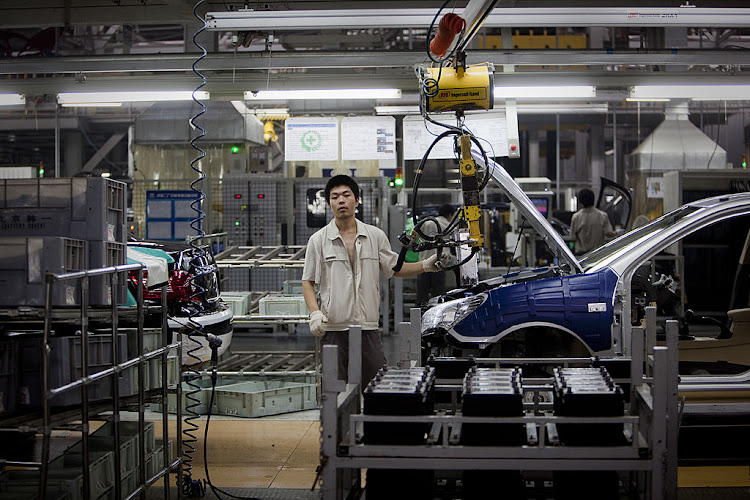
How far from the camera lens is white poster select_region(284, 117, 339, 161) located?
11.2m

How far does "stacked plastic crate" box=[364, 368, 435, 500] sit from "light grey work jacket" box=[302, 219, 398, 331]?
165 centimetres

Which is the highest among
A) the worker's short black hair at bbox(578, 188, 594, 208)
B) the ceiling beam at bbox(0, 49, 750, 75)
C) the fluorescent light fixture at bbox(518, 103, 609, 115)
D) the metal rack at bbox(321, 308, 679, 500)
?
the fluorescent light fixture at bbox(518, 103, 609, 115)

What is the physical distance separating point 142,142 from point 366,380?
989cm

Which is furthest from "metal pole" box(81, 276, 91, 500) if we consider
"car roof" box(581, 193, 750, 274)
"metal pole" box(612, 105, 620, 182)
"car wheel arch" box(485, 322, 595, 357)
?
"metal pole" box(612, 105, 620, 182)

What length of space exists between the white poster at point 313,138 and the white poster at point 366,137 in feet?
0.45

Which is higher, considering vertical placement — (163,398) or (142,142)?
(142,142)

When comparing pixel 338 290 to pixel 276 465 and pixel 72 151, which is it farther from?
pixel 72 151

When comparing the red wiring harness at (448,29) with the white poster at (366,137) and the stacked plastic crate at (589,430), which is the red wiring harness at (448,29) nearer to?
the stacked plastic crate at (589,430)

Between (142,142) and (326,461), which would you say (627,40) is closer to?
(142,142)

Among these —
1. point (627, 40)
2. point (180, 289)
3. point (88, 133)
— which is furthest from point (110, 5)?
point (88, 133)

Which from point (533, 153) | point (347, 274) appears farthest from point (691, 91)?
point (533, 153)

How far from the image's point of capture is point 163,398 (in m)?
4.38

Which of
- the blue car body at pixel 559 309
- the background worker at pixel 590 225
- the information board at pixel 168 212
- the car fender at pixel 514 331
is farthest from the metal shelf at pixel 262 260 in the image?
the background worker at pixel 590 225

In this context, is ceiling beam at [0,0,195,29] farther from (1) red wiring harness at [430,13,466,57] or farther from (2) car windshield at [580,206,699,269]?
(2) car windshield at [580,206,699,269]
